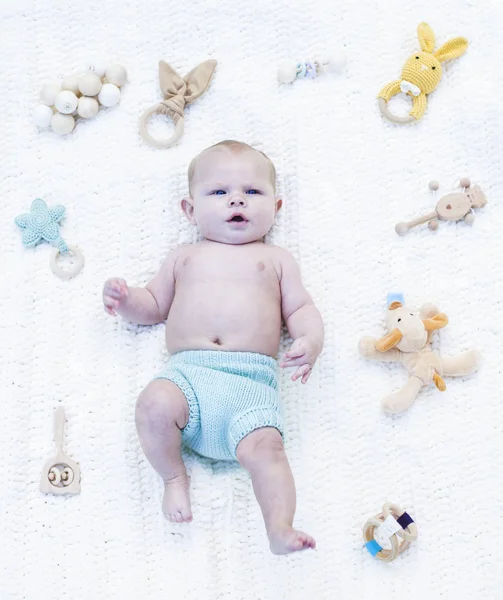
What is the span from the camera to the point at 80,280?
72.4 inches

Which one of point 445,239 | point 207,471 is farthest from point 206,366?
point 445,239

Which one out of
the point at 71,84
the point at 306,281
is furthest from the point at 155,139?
the point at 306,281

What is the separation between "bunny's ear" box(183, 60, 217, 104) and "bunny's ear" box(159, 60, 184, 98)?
2cm

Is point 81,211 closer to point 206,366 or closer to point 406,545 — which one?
point 206,366

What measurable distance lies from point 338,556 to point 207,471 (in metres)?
0.30

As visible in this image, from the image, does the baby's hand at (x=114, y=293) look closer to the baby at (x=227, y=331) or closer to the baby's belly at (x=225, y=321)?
the baby at (x=227, y=331)

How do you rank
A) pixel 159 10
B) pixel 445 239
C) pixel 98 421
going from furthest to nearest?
pixel 159 10, pixel 445 239, pixel 98 421

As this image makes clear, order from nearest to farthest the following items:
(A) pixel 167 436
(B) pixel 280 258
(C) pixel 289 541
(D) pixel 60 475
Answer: (C) pixel 289 541 → (A) pixel 167 436 → (D) pixel 60 475 → (B) pixel 280 258

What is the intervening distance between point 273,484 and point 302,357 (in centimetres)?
25

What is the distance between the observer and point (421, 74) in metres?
1.91

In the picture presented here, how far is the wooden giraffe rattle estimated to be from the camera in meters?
1.85

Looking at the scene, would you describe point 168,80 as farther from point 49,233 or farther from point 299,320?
point 299,320

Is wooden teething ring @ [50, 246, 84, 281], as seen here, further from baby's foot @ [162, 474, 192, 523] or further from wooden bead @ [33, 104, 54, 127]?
baby's foot @ [162, 474, 192, 523]

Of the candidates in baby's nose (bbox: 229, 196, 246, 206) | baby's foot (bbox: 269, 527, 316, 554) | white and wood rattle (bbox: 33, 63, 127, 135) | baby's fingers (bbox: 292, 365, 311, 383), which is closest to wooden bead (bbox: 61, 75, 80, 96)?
white and wood rattle (bbox: 33, 63, 127, 135)
